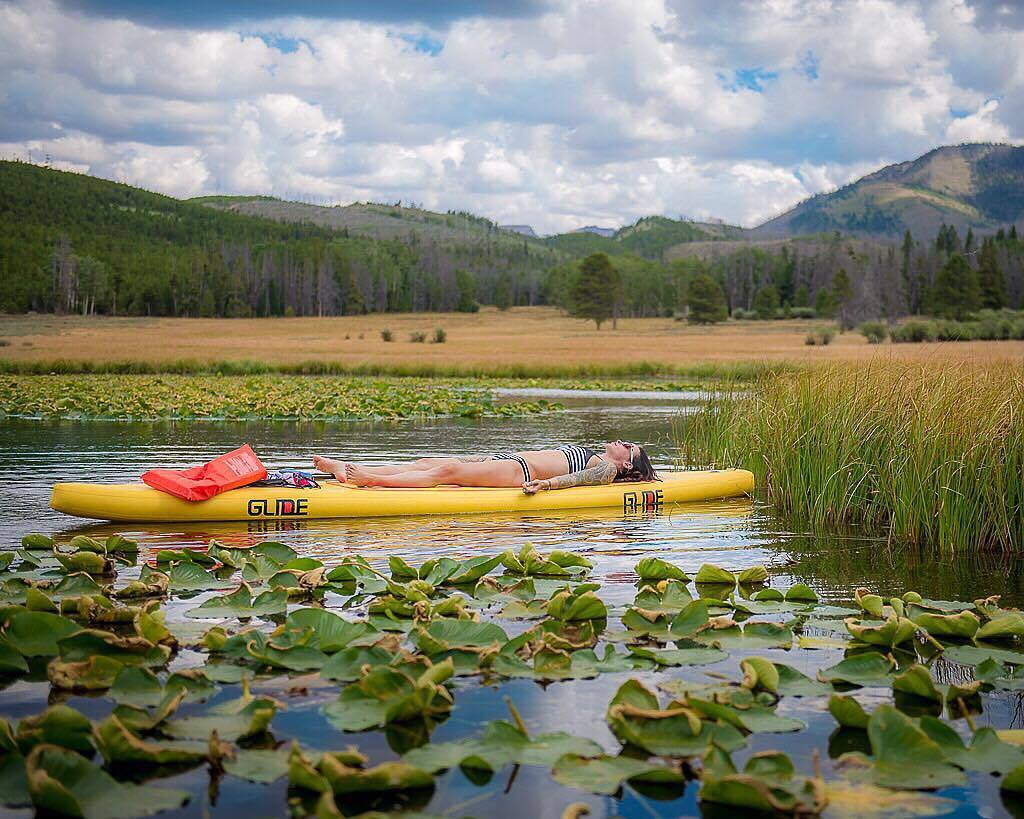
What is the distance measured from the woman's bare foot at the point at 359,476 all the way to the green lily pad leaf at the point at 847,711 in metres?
6.24

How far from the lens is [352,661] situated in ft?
16.0

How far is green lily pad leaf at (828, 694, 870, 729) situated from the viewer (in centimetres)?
434

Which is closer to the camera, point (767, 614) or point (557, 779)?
point (557, 779)

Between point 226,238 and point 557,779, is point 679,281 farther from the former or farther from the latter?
point 557,779

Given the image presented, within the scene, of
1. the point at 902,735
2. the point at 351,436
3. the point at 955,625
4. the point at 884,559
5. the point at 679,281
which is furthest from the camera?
the point at 679,281

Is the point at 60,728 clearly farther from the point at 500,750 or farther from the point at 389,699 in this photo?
the point at 500,750

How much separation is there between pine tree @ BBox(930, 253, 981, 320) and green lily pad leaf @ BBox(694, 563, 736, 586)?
78355 mm

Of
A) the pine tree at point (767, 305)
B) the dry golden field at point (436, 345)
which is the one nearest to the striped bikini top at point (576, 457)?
the dry golden field at point (436, 345)

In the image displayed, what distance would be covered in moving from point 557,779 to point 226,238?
145 m

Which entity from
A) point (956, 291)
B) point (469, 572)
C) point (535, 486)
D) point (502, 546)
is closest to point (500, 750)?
point (469, 572)

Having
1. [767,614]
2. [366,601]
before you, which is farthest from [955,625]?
[366,601]

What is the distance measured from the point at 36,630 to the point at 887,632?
444cm

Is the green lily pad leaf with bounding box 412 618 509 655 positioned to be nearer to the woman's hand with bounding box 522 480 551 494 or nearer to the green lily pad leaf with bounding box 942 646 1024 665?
the green lily pad leaf with bounding box 942 646 1024 665

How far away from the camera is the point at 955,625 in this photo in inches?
225
